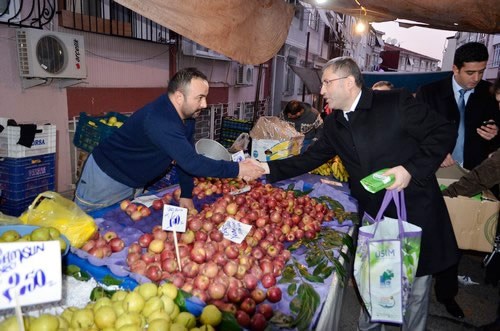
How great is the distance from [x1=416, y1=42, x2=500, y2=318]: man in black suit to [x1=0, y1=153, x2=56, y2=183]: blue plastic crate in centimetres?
Result: 443

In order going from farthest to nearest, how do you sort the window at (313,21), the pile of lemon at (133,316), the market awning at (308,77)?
the window at (313,21), the market awning at (308,77), the pile of lemon at (133,316)

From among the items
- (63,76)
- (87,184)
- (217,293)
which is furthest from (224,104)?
(217,293)

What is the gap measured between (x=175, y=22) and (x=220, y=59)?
640 centimetres

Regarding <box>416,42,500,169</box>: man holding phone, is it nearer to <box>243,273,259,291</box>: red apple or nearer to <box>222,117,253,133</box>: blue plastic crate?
<box>243,273,259,291</box>: red apple

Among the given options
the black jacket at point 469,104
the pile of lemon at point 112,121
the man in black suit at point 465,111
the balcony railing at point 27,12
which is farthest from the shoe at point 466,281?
the balcony railing at point 27,12

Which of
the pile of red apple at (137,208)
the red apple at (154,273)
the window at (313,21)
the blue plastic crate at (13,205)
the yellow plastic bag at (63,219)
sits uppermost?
the window at (313,21)

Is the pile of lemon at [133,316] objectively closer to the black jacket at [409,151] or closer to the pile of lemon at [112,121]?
the black jacket at [409,151]

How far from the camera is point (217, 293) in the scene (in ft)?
6.04

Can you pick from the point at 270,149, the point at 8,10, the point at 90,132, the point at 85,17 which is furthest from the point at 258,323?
the point at 85,17

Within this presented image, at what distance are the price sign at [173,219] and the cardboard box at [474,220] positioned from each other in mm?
2557

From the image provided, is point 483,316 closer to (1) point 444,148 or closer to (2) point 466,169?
(2) point 466,169

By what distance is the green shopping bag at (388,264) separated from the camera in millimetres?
2191

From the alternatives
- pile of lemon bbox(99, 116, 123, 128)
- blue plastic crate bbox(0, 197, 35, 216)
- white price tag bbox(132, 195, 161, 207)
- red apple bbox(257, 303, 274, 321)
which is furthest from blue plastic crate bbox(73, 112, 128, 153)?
red apple bbox(257, 303, 274, 321)

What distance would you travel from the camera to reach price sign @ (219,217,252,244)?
7.68 ft
